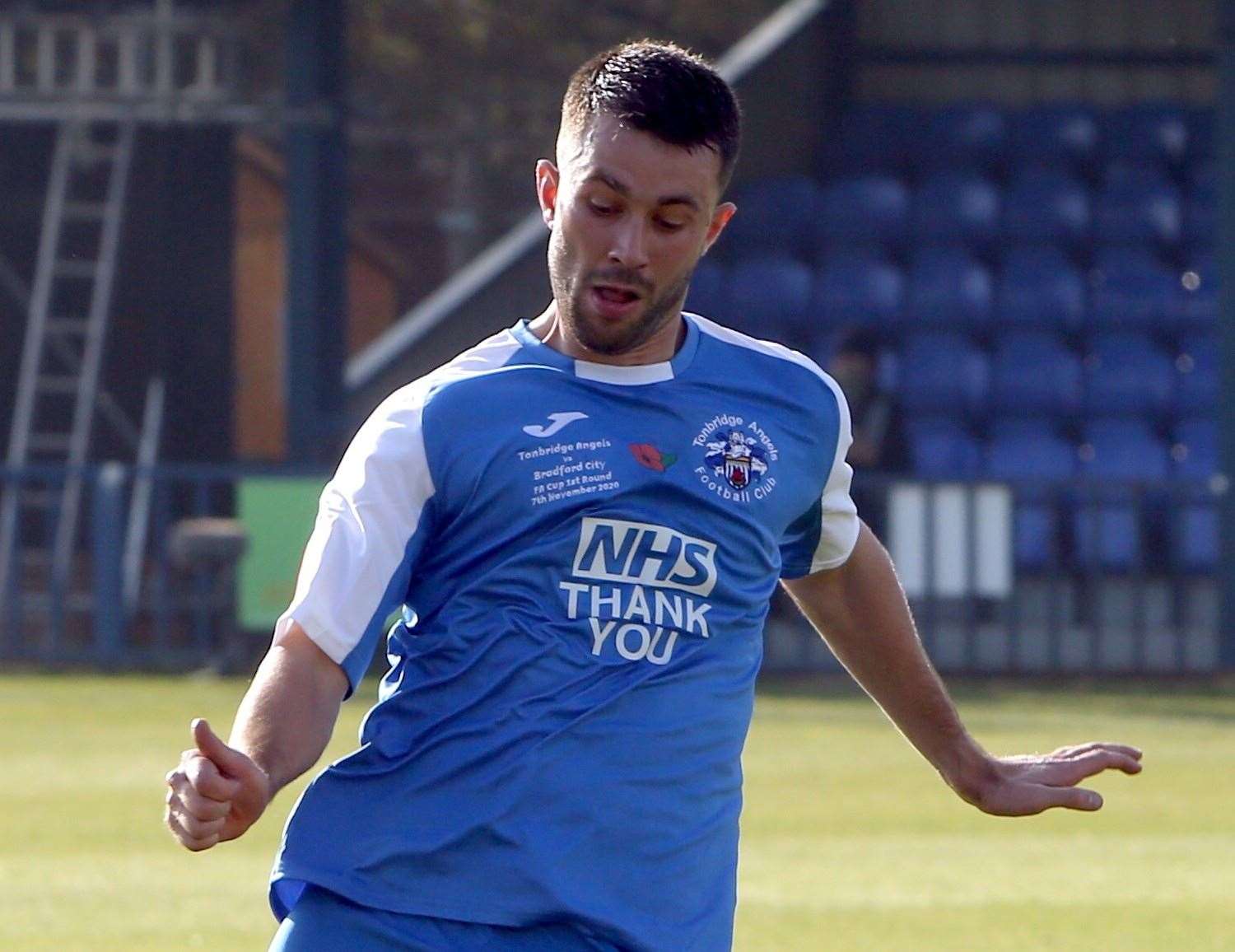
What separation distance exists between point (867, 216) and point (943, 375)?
6.11 ft

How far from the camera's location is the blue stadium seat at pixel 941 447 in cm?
2036

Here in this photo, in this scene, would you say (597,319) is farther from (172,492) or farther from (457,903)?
(172,492)

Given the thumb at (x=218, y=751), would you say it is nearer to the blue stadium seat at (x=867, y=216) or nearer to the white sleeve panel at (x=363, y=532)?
the white sleeve panel at (x=363, y=532)

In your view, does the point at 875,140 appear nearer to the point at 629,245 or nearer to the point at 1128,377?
the point at 1128,377

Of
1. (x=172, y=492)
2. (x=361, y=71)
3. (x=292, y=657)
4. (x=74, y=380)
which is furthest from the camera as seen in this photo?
(x=361, y=71)

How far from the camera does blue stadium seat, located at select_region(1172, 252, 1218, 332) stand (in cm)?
2152

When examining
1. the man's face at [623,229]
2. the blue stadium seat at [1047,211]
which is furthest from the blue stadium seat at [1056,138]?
the man's face at [623,229]

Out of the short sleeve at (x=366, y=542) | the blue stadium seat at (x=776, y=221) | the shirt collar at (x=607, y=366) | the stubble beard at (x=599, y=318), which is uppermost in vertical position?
the blue stadium seat at (x=776, y=221)

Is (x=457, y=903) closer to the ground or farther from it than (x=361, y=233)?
closer to the ground

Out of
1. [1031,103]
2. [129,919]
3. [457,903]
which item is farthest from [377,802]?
[1031,103]

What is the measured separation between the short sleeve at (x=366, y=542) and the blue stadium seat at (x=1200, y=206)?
1949 cm

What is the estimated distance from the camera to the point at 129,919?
8.09m

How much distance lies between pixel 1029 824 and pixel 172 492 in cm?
805

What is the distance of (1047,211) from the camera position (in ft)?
72.9
